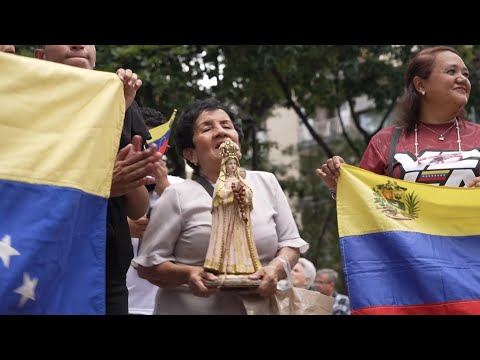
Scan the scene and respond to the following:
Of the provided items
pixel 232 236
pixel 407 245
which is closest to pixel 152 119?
pixel 232 236

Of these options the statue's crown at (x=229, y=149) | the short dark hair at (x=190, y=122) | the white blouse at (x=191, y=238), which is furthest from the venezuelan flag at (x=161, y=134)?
the statue's crown at (x=229, y=149)

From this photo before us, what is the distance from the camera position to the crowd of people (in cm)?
468

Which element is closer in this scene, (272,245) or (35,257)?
(35,257)

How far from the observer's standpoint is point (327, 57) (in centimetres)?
1570

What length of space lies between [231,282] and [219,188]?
47 cm

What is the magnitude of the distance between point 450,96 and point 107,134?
205 cm

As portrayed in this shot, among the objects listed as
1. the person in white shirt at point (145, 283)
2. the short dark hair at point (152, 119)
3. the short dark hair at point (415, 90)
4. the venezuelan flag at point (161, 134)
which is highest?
the short dark hair at point (415, 90)

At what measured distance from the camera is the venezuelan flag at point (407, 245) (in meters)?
4.68

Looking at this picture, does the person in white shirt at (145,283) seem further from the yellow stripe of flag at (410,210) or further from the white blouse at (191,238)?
the yellow stripe of flag at (410,210)

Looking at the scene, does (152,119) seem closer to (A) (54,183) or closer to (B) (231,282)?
(B) (231,282)

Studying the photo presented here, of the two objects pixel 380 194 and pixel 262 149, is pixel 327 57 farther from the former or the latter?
pixel 380 194

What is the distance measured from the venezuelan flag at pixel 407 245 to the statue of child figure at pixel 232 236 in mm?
455

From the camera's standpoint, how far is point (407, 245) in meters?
4.75
